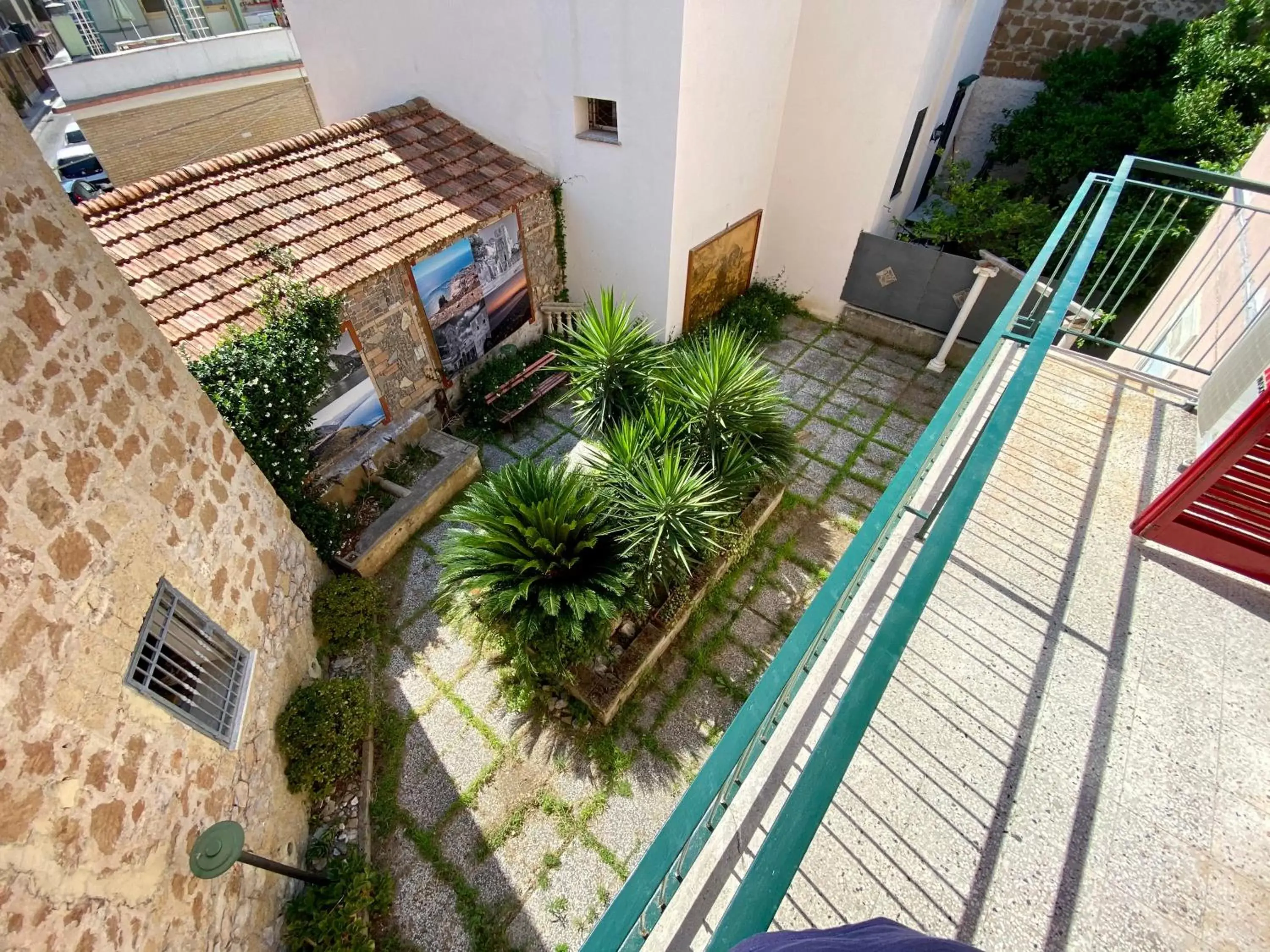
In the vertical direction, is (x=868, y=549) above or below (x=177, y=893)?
above

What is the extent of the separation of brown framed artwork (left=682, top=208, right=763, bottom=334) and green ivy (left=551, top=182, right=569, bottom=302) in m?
1.73

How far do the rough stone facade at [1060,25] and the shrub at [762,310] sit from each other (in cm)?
440

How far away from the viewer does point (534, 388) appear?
696 centimetres

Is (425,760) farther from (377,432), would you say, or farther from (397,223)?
(397,223)

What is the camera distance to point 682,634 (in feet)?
15.2

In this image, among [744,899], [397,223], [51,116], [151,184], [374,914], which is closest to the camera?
[744,899]

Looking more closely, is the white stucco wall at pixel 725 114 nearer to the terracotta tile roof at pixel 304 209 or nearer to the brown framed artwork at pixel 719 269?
the brown framed artwork at pixel 719 269

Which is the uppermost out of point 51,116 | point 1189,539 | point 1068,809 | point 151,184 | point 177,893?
point 151,184

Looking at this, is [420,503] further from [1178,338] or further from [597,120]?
[1178,338]

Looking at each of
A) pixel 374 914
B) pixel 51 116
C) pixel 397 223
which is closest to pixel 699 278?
pixel 397 223

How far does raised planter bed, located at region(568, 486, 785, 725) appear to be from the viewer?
4.07 m

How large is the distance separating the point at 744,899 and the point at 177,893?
289 centimetres

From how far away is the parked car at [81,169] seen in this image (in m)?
12.2

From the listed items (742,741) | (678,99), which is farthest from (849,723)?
(678,99)
